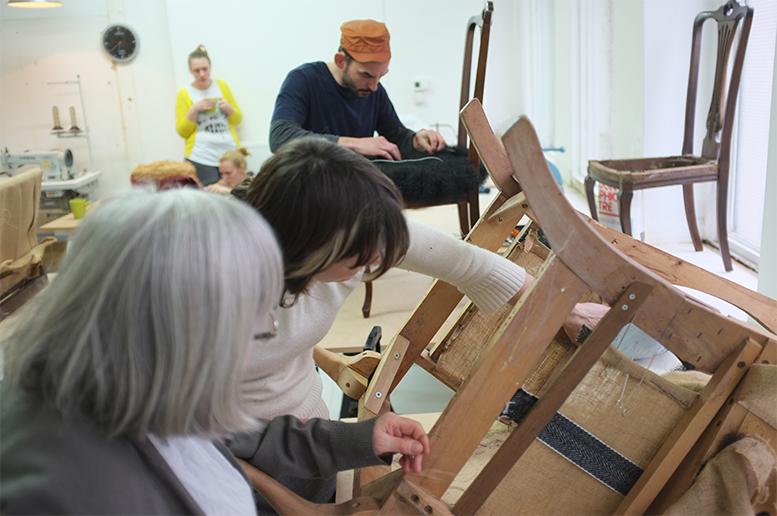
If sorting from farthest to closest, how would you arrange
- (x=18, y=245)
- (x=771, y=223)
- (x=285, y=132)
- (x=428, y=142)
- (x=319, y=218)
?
(x=18, y=245) → (x=428, y=142) → (x=285, y=132) → (x=771, y=223) → (x=319, y=218)

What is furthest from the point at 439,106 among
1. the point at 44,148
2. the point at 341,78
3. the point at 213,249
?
the point at 213,249

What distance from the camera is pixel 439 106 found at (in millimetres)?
5828

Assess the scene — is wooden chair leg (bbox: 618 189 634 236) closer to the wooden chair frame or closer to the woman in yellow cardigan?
the wooden chair frame

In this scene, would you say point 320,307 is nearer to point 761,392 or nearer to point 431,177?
point 761,392

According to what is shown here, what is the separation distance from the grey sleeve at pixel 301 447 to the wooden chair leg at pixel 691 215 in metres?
2.64

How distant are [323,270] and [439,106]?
5275mm

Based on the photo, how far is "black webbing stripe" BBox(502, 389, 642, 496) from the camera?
3.14 feet

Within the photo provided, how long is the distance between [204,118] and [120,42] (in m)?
1.33

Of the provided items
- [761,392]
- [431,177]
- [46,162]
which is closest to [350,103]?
[431,177]

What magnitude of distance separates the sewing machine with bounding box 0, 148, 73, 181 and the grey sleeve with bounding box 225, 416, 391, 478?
4.41m

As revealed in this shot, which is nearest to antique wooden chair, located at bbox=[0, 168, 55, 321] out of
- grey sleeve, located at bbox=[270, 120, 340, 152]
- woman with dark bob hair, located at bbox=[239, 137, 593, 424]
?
grey sleeve, located at bbox=[270, 120, 340, 152]

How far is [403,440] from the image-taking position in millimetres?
823

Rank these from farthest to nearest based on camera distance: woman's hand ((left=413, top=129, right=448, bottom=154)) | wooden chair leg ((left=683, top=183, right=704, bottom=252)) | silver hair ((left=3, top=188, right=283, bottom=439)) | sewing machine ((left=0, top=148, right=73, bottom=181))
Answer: sewing machine ((left=0, top=148, right=73, bottom=181)) < wooden chair leg ((left=683, top=183, right=704, bottom=252)) < woman's hand ((left=413, top=129, right=448, bottom=154)) < silver hair ((left=3, top=188, right=283, bottom=439))

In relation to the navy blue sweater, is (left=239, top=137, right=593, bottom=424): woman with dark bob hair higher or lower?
lower
